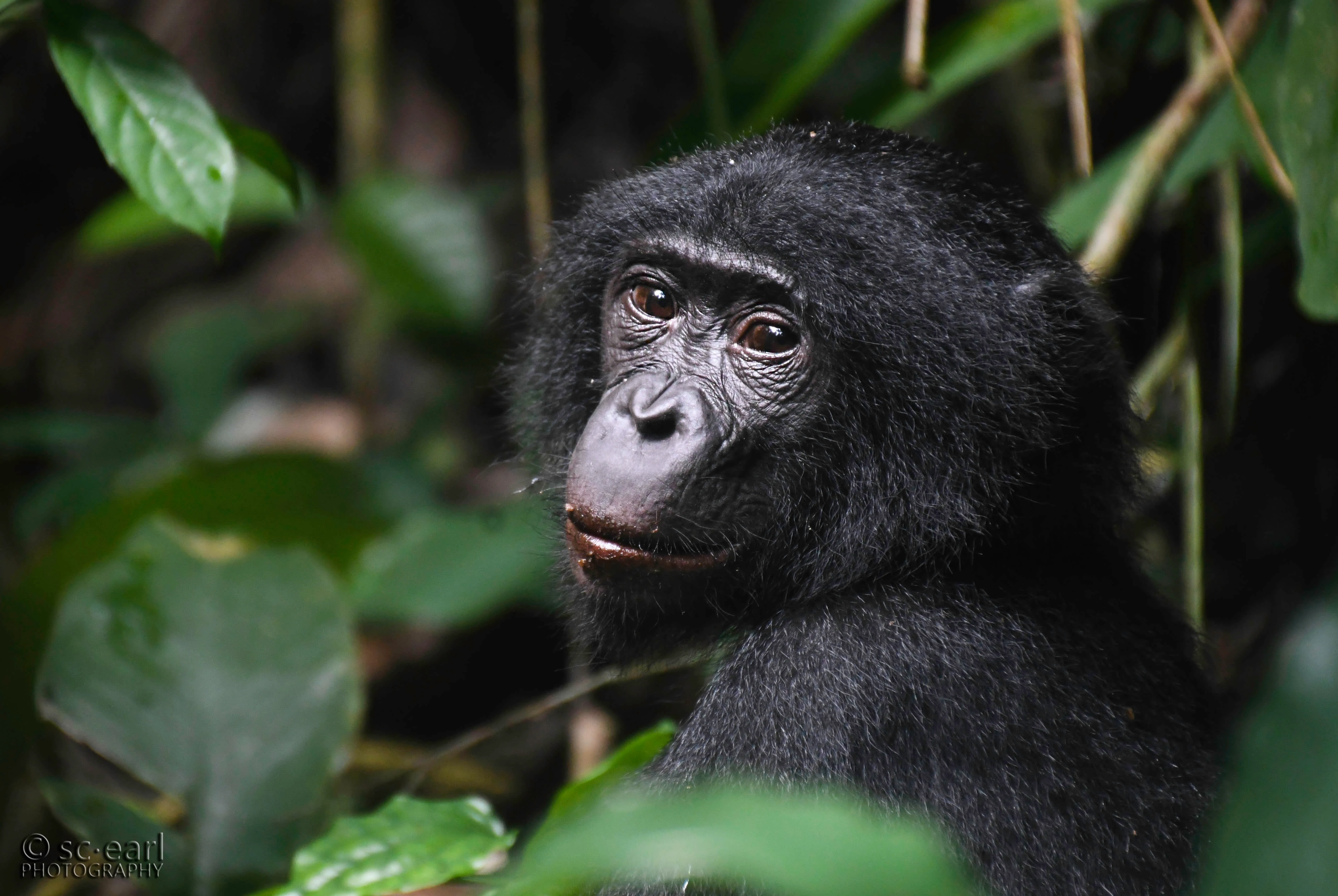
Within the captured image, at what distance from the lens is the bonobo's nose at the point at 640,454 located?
2.55 metres

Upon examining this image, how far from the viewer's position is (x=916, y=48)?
3156 millimetres

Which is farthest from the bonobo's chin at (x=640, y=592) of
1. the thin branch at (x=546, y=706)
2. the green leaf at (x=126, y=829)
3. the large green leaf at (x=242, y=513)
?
the large green leaf at (x=242, y=513)

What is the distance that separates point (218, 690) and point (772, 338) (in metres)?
1.73

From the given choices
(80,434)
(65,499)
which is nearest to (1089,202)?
(65,499)

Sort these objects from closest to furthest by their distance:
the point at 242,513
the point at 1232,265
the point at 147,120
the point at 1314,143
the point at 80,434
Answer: the point at 147,120 → the point at 1314,143 → the point at 1232,265 → the point at 242,513 → the point at 80,434

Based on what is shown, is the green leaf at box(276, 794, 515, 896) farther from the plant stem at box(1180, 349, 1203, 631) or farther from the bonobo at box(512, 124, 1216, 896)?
the plant stem at box(1180, 349, 1203, 631)

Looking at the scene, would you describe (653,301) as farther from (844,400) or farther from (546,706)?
(546,706)

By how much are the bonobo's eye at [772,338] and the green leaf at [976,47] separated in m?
1.24

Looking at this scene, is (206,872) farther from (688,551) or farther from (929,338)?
(929,338)

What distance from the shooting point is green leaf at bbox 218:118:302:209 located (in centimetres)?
252

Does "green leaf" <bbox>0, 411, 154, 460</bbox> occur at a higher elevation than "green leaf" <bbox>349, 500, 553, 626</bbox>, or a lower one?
higher

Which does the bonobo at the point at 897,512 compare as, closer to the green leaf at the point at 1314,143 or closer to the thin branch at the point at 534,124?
the green leaf at the point at 1314,143

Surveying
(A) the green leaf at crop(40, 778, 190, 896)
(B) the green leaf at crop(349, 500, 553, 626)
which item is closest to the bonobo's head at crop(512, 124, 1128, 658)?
(A) the green leaf at crop(40, 778, 190, 896)

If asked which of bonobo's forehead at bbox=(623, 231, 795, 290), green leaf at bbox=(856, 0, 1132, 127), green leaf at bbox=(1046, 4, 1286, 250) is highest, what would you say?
green leaf at bbox=(856, 0, 1132, 127)
